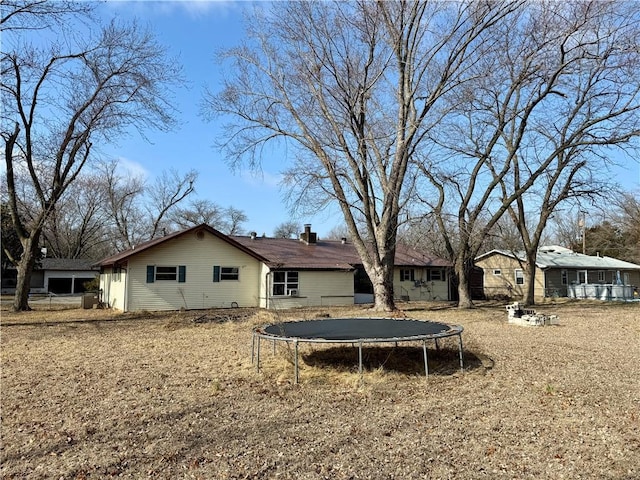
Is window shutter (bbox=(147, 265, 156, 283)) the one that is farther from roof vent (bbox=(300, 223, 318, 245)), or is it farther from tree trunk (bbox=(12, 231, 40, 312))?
roof vent (bbox=(300, 223, 318, 245))

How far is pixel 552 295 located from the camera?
104 ft

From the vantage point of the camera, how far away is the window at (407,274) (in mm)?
26880

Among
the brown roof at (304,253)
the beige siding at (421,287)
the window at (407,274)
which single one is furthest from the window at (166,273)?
the window at (407,274)

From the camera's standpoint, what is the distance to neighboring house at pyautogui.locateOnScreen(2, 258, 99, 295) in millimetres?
37188

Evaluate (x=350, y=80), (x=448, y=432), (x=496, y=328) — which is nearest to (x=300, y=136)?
(x=350, y=80)

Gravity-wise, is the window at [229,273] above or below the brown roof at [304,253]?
below

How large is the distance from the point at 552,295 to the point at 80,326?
2970 centimetres

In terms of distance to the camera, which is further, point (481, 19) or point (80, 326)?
point (481, 19)

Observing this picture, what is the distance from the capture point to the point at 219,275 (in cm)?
2133

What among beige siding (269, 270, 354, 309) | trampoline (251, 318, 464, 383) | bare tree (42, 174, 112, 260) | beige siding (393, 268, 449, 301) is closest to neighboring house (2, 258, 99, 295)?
bare tree (42, 174, 112, 260)

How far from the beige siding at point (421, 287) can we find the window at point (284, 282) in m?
7.01

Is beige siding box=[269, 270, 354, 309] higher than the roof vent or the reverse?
the reverse

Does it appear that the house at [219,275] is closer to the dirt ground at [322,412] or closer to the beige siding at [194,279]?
the beige siding at [194,279]

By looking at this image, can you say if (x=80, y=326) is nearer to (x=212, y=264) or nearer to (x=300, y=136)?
(x=212, y=264)
